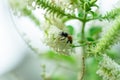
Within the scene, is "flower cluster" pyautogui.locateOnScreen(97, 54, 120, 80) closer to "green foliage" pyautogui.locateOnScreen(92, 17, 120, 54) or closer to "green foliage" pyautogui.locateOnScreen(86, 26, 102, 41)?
"green foliage" pyautogui.locateOnScreen(92, 17, 120, 54)

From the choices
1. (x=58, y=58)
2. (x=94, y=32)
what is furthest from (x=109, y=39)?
(x=58, y=58)

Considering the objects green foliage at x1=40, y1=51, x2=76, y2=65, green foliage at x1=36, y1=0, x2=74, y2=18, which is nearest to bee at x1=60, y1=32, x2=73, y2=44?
green foliage at x1=36, y1=0, x2=74, y2=18

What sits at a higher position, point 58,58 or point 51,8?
point 51,8

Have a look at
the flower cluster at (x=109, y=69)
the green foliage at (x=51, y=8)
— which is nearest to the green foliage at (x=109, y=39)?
the flower cluster at (x=109, y=69)

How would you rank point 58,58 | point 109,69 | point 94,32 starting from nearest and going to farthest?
point 109,69
point 94,32
point 58,58

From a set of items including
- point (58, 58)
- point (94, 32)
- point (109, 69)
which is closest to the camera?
point (109, 69)

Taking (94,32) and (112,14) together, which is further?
(94,32)

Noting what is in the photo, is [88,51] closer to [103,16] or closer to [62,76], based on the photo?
[103,16]

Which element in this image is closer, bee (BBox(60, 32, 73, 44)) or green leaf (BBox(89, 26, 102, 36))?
bee (BBox(60, 32, 73, 44))

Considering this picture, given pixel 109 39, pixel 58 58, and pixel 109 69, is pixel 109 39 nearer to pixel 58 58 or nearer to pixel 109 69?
pixel 109 69
